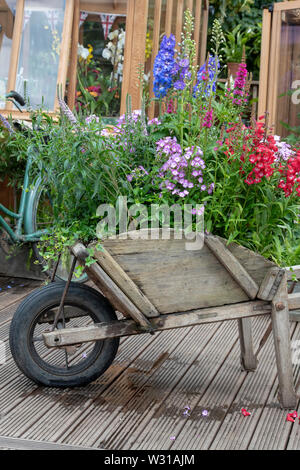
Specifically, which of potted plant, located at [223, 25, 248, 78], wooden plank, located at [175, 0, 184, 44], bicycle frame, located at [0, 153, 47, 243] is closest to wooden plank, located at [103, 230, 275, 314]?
bicycle frame, located at [0, 153, 47, 243]

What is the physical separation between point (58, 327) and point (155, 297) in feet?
1.42

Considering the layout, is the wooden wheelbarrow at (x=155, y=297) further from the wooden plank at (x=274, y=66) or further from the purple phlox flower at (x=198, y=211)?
the wooden plank at (x=274, y=66)

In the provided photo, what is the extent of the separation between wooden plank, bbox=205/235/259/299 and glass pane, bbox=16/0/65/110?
9.42ft

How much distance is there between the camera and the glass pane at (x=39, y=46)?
4.64 m

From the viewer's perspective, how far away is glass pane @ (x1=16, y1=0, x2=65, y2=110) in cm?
464

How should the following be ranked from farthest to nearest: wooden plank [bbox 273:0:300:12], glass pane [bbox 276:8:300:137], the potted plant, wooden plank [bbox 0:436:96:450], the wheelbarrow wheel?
the potted plant < glass pane [bbox 276:8:300:137] < wooden plank [bbox 273:0:300:12] < the wheelbarrow wheel < wooden plank [bbox 0:436:96:450]

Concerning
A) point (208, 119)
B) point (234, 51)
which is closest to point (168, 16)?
point (234, 51)

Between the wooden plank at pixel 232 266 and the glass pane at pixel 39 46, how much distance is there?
2872 millimetres

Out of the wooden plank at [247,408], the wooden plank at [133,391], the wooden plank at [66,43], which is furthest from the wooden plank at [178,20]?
the wooden plank at [247,408]

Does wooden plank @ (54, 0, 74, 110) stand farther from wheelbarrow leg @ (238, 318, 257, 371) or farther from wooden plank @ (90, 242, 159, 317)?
wooden plank @ (90, 242, 159, 317)

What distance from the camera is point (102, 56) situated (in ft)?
15.9

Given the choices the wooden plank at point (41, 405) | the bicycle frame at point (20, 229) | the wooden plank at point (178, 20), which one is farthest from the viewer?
the wooden plank at point (178, 20)

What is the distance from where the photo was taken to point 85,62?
4.79 metres

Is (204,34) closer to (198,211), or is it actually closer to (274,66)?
(274,66)
